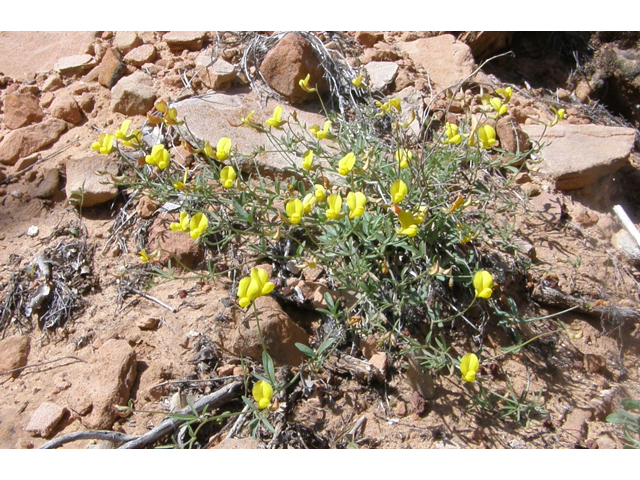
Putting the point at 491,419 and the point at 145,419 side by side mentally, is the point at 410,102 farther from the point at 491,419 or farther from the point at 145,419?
the point at 145,419

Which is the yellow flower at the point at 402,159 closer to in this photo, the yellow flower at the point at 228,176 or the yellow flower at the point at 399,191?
the yellow flower at the point at 399,191

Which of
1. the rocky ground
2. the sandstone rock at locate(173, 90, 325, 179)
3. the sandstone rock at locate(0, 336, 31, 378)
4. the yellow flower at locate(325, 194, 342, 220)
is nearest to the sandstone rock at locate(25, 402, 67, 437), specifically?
the rocky ground

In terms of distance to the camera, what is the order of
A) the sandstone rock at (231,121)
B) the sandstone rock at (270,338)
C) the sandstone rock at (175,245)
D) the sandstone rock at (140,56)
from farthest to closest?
the sandstone rock at (140,56), the sandstone rock at (231,121), the sandstone rock at (175,245), the sandstone rock at (270,338)

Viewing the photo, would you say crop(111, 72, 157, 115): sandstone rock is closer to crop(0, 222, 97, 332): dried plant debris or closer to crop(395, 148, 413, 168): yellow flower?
crop(0, 222, 97, 332): dried plant debris

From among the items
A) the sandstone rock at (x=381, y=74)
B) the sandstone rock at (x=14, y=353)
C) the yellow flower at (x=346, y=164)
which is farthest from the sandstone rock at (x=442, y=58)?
the sandstone rock at (x=14, y=353)

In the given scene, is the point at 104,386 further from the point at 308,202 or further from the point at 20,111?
the point at 20,111
